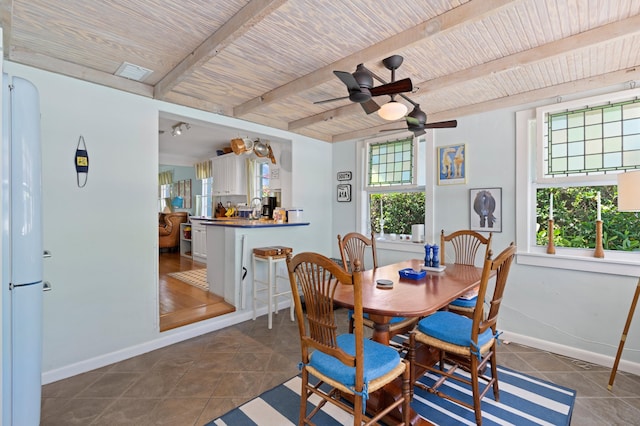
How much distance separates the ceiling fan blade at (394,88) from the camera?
1738 mm

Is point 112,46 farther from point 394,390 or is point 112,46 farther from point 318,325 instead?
point 394,390

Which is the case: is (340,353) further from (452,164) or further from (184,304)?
(184,304)

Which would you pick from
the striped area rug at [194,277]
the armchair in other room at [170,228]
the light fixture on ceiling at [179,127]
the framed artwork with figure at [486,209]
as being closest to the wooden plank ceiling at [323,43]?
the framed artwork with figure at [486,209]

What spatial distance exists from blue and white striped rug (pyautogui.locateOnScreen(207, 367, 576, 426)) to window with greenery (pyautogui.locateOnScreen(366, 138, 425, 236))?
6.68 feet

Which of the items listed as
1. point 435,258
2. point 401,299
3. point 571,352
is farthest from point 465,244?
point 401,299

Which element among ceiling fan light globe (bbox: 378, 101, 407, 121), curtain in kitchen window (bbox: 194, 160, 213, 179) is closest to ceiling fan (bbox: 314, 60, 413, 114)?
ceiling fan light globe (bbox: 378, 101, 407, 121)

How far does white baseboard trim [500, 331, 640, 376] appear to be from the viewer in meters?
2.46

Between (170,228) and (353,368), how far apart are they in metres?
6.90

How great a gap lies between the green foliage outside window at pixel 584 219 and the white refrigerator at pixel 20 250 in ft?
12.4

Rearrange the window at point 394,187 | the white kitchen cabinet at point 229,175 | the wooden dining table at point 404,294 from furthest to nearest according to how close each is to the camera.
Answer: the white kitchen cabinet at point 229,175 < the window at point 394,187 < the wooden dining table at point 404,294

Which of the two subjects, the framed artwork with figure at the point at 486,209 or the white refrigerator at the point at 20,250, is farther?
the framed artwork with figure at the point at 486,209

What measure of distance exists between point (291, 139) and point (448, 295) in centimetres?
292

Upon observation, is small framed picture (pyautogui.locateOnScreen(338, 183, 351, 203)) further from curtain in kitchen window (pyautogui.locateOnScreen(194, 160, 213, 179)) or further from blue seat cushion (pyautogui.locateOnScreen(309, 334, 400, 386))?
curtain in kitchen window (pyautogui.locateOnScreen(194, 160, 213, 179))

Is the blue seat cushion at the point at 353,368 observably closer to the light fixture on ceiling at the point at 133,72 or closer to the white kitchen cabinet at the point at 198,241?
the light fixture on ceiling at the point at 133,72
